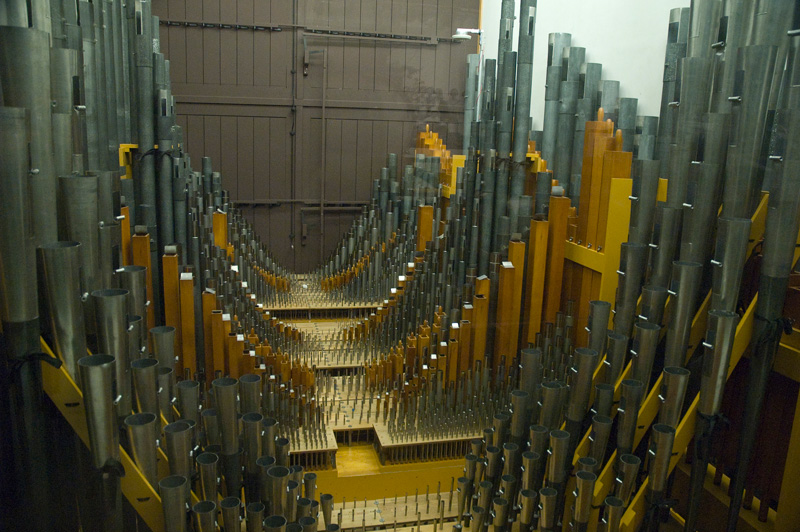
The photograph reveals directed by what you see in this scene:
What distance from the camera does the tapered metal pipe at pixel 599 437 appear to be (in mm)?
2244

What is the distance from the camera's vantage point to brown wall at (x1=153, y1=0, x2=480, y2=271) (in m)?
5.74

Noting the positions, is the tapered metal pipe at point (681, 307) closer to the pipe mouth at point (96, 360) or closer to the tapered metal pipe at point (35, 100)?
the pipe mouth at point (96, 360)

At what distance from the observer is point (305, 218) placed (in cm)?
621

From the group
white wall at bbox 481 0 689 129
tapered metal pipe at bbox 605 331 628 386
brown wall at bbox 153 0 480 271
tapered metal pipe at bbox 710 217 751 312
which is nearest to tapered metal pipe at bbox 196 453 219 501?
tapered metal pipe at bbox 605 331 628 386

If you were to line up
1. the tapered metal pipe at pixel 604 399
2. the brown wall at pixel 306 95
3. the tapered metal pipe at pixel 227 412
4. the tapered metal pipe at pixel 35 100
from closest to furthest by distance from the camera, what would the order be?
the tapered metal pipe at pixel 35 100 → the tapered metal pipe at pixel 227 412 → the tapered metal pipe at pixel 604 399 → the brown wall at pixel 306 95

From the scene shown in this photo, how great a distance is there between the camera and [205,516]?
6.15ft

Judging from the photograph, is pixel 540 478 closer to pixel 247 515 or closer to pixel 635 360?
pixel 635 360

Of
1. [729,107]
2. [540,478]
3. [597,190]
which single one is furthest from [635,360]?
[597,190]

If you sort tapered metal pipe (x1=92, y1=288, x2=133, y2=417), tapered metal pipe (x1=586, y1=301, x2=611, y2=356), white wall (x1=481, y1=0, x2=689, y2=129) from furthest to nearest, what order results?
white wall (x1=481, y1=0, x2=689, y2=129), tapered metal pipe (x1=586, y1=301, x2=611, y2=356), tapered metal pipe (x1=92, y1=288, x2=133, y2=417)

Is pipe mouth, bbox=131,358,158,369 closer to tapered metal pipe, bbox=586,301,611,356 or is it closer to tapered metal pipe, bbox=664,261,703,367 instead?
tapered metal pipe, bbox=586,301,611,356

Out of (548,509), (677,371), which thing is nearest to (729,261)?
(677,371)

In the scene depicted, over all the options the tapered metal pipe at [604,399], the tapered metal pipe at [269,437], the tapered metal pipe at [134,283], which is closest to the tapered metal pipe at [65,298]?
the tapered metal pipe at [134,283]

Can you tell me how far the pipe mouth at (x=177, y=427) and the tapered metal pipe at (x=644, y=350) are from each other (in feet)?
5.01

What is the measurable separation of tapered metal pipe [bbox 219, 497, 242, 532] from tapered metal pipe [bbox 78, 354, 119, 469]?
0.42m
